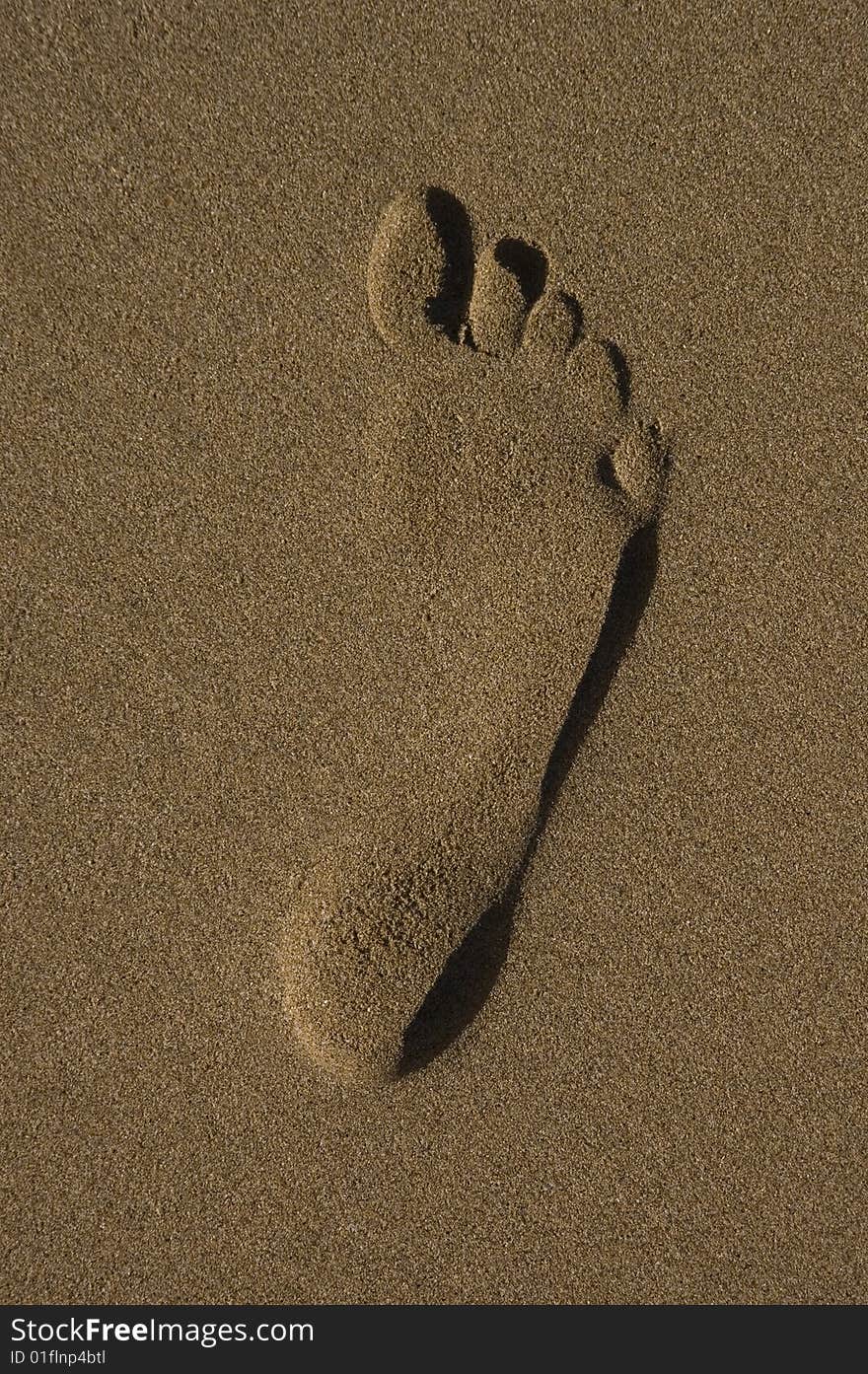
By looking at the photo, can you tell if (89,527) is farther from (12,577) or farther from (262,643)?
(262,643)

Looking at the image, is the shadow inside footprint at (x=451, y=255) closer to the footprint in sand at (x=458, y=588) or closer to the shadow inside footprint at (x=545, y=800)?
the footprint in sand at (x=458, y=588)

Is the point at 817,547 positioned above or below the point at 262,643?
above

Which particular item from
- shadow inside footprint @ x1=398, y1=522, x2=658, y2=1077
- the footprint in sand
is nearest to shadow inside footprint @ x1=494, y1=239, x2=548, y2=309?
the footprint in sand

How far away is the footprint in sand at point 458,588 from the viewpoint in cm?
105

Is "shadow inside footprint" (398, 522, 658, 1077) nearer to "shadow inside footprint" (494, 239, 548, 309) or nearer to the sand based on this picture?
the sand

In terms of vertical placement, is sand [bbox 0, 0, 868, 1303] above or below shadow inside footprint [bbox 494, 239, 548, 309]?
below

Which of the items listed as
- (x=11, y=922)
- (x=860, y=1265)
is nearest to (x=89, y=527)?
(x=11, y=922)

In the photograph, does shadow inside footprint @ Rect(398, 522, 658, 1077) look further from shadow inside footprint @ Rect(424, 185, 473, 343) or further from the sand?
shadow inside footprint @ Rect(424, 185, 473, 343)

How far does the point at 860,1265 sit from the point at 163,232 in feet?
5.52

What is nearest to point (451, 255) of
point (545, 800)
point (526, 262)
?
point (526, 262)

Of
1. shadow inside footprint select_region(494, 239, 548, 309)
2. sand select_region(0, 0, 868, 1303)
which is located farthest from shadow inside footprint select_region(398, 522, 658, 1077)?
shadow inside footprint select_region(494, 239, 548, 309)

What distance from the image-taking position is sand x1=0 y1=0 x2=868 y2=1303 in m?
1.04

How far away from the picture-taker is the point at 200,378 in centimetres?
106

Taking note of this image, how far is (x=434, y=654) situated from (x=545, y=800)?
→ 9.8 inches
